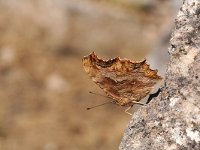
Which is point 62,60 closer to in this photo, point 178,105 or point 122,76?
point 122,76

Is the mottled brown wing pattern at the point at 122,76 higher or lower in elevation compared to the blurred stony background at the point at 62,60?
lower

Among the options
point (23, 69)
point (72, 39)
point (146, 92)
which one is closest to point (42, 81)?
point (23, 69)

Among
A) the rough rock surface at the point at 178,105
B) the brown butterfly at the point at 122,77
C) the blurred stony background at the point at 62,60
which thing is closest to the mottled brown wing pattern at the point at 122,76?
the brown butterfly at the point at 122,77

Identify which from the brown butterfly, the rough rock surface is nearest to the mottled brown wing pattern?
the brown butterfly

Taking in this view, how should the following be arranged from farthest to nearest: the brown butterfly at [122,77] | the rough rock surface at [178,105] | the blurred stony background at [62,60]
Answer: the blurred stony background at [62,60], the brown butterfly at [122,77], the rough rock surface at [178,105]

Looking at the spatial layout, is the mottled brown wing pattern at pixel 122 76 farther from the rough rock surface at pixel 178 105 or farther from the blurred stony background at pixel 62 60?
the blurred stony background at pixel 62 60

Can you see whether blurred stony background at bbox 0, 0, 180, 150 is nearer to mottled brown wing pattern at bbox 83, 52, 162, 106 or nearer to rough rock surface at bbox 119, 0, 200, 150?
mottled brown wing pattern at bbox 83, 52, 162, 106

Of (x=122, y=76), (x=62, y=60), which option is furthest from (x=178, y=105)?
(x=62, y=60)

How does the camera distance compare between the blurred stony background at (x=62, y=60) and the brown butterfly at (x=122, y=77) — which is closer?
the brown butterfly at (x=122, y=77)
